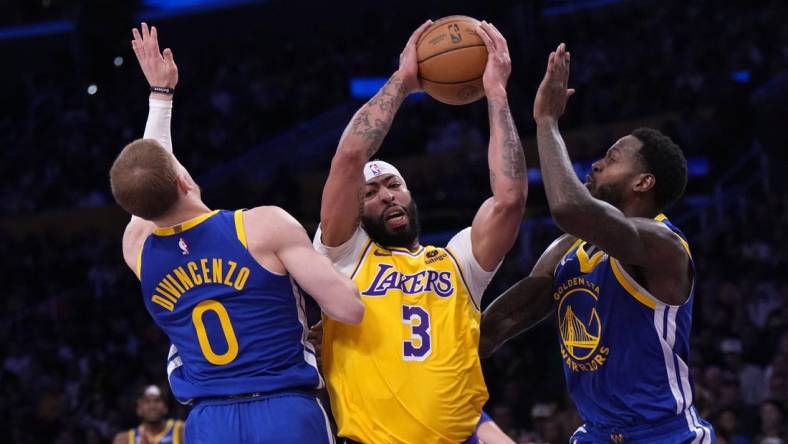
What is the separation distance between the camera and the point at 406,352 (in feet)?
14.4

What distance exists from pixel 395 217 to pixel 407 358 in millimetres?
644

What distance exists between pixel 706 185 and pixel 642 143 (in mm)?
10686

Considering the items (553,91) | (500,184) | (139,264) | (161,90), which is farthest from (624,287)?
(161,90)

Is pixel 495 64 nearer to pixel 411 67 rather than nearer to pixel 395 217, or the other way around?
pixel 411 67

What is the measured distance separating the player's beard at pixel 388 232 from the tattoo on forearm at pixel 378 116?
1.00ft

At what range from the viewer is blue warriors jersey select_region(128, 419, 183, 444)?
9578mm

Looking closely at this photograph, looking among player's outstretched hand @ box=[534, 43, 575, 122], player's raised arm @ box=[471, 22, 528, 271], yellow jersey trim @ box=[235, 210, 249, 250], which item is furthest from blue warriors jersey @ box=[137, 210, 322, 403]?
player's outstretched hand @ box=[534, 43, 575, 122]

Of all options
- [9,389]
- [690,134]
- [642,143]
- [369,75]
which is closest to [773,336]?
[690,134]

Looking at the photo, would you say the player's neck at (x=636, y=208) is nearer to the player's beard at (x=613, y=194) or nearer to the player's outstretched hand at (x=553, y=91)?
the player's beard at (x=613, y=194)

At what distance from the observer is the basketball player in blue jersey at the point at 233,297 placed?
13.2 feet

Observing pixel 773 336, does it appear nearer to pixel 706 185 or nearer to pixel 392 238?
pixel 706 185

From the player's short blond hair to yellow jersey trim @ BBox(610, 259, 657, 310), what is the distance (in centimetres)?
186

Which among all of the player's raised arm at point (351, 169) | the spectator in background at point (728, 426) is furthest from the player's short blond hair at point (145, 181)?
the spectator in background at point (728, 426)

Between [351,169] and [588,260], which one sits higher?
[351,169]
